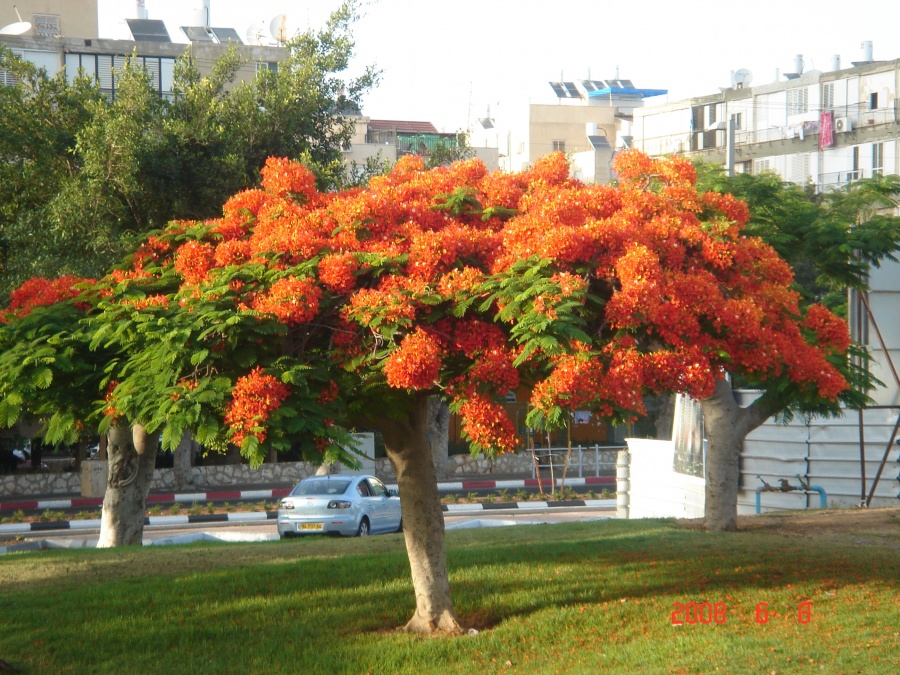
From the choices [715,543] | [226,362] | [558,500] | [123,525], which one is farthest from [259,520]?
[226,362]

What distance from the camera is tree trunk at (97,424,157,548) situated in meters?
12.4

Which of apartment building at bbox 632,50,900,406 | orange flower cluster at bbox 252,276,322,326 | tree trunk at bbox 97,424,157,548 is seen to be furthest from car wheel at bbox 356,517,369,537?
apartment building at bbox 632,50,900,406

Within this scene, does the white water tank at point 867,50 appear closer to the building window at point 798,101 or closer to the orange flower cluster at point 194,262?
the building window at point 798,101

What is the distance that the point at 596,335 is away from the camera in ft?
23.6

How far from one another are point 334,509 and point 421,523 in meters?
9.47

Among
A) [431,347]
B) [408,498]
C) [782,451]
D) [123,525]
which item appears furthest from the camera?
[782,451]

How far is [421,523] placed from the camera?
27.9 feet

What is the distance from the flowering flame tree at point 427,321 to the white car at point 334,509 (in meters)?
9.29

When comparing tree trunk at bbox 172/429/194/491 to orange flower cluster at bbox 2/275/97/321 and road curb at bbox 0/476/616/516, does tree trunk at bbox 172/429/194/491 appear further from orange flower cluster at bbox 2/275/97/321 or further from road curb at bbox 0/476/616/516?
orange flower cluster at bbox 2/275/97/321

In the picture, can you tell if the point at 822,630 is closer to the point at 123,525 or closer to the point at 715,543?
the point at 715,543

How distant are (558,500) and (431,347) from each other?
59.3ft

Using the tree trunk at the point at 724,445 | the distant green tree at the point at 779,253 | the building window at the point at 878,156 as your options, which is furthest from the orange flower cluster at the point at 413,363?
the building window at the point at 878,156

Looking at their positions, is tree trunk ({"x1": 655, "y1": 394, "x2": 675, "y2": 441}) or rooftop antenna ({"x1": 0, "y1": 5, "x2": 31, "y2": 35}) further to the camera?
rooftop antenna ({"x1": 0, "y1": 5, "x2": 31, "y2": 35})

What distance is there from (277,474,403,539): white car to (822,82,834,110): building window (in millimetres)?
32134
